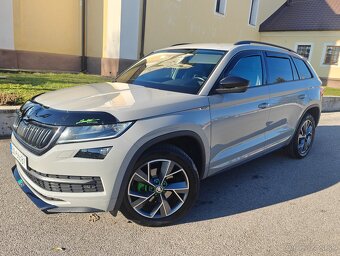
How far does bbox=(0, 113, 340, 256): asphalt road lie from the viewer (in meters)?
2.81

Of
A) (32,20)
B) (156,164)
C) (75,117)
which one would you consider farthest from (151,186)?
(32,20)

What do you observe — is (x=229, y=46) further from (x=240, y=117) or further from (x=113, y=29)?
(x=113, y=29)

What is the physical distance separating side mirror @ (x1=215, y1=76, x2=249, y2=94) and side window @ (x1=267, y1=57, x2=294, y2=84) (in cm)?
107

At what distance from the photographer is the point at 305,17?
25594mm

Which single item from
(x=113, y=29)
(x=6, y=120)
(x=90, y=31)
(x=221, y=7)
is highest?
(x=221, y=7)

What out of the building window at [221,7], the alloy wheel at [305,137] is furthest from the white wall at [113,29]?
the alloy wheel at [305,137]

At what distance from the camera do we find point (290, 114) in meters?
4.80

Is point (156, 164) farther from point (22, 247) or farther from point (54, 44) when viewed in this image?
point (54, 44)

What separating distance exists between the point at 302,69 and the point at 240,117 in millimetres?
2332

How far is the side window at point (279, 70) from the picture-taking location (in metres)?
4.43

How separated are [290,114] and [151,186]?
273 cm

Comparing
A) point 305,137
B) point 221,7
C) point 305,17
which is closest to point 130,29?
point 221,7

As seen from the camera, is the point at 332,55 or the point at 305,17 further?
the point at 305,17

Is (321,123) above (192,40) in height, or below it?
below
